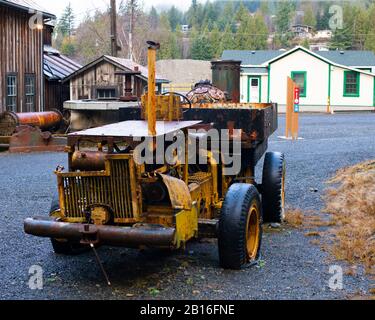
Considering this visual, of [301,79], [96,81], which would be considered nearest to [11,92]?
[96,81]

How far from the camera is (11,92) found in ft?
73.2

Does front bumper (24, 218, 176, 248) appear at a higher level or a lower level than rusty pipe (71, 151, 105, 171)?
lower

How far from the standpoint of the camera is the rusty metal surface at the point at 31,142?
62.7ft

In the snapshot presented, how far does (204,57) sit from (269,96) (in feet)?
141

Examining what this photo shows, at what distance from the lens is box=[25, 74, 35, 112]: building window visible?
23.4m

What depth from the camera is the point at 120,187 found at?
19.9ft

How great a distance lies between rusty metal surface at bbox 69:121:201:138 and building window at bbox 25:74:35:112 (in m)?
17.0

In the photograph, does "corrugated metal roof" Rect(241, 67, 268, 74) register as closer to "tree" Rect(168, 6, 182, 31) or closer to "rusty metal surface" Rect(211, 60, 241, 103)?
"rusty metal surface" Rect(211, 60, 241, 103)

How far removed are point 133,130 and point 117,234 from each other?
→ 1.07 metres

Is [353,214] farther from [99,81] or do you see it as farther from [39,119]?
[99,81]

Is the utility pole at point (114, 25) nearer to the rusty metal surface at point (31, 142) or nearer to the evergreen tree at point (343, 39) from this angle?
the rusty metal surface at point (31, 142)

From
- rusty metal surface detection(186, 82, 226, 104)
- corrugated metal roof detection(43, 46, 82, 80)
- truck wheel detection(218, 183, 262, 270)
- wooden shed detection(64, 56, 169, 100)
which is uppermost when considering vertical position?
corrugated metal roof detection(43, 46, 82, 80)

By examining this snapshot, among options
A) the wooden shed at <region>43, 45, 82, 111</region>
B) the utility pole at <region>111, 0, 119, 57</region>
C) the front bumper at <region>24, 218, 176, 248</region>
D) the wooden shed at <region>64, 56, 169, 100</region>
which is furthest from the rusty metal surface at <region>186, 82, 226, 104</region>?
the utility pole at <region>111, 0, 119, 57</region>

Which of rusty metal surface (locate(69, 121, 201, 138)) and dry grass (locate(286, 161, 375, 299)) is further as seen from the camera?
dry grass (locate(286, 161, 375, 299))
